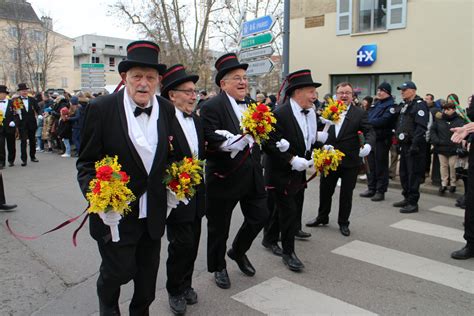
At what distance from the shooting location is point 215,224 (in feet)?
13.1

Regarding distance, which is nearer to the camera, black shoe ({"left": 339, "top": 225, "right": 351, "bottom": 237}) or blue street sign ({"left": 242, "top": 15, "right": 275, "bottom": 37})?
black shoe ({"left": 339, "top": 225, "right": 351, "bottom": 237})

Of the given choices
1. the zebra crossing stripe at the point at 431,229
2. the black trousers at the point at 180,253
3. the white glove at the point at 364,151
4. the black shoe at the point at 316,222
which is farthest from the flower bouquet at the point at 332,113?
the black trousers at the point at 180,253

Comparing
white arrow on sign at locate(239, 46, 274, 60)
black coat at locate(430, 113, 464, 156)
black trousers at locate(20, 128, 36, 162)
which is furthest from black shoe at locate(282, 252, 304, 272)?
black trousers at locate(20, 128, 36, 162)

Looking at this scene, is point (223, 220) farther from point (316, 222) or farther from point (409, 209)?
point (409, 209)

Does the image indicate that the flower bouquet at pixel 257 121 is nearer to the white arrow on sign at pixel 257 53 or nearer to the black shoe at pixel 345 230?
the black shoe at pixel 345 230

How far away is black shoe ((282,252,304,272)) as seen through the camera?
443cm

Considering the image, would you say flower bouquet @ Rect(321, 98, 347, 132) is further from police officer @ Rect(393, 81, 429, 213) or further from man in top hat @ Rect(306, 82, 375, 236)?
police officer @ Rect(393, 81, 429, 213)

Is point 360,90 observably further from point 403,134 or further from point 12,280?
point 12,280

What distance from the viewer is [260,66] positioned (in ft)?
36.7

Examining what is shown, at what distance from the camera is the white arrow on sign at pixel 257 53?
10772mm

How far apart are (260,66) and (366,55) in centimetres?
696

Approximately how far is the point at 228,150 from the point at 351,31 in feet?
47.8

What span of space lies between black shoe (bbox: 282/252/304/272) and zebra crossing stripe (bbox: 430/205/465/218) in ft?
12.6

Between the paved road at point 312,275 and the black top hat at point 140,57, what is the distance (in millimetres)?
2110
